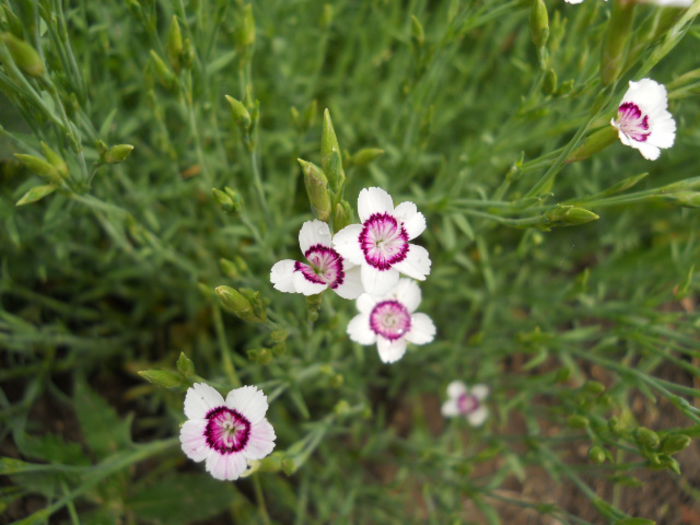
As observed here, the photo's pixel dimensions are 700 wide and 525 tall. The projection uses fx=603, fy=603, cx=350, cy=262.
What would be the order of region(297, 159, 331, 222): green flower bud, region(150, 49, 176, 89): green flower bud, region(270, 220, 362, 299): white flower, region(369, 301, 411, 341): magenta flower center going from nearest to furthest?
region(297, 159, 331, 222): green flower bud < region(270, 220, 362, 299): white flower < region(150, 49, 176, 89): green flower bud < region(369, 301, 411, 341): magenta flower center

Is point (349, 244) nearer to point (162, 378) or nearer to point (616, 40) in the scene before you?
point (162, 378)

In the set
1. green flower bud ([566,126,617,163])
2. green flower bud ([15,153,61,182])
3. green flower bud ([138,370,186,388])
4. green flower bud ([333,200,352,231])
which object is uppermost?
green flower bud ([566,126,617,163])

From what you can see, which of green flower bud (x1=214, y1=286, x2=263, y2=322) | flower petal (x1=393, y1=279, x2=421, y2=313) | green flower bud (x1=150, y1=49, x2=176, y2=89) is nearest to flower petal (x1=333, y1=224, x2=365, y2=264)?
green flower bud (x1=214, y1=286, x2=263, y2=322)

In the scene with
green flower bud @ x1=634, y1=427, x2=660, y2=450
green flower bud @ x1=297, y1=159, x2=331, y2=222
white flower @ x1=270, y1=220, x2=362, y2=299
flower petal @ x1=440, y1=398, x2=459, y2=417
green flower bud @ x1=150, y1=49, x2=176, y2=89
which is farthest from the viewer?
flower petal @ x1=440, y1=398, x2=459, y2=417

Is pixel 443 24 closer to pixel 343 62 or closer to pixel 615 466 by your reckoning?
pixel 343 62

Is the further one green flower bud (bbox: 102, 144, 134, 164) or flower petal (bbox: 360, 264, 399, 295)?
green flower bud (bbox: 102, 144, 134, 164)

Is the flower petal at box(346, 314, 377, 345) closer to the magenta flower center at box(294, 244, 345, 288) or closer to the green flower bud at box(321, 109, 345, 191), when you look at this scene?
the magenta flower center at box(294, 244, 345, 288)

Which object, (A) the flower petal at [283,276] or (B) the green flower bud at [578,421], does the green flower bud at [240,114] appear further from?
(B) the green flower bud at [578,421]
